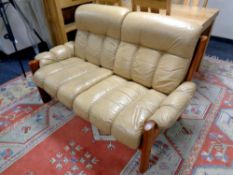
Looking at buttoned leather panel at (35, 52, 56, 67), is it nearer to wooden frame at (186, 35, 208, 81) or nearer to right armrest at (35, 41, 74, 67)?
right armrest at (35, 41, 74, 67)

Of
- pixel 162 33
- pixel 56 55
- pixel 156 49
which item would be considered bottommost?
pixel 56 55

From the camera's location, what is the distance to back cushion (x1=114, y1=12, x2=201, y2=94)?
1.33 metres

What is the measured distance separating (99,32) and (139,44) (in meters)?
0.48

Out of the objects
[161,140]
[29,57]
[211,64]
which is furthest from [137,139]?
[29,57]

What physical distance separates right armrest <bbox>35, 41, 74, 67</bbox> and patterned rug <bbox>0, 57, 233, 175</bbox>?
0.49m

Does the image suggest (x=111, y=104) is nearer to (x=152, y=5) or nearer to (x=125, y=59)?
(x=125, y=59)

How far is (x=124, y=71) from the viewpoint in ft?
5.49

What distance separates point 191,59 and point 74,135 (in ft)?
3.95

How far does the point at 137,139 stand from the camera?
1.15m

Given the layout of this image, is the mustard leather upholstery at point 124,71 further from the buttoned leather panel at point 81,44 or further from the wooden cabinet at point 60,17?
the wooden cabinet at point 60,17

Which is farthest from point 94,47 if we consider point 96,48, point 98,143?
point 98,143

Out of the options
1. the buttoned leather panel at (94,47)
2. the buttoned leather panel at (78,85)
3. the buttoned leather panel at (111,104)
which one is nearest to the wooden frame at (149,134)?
the buttoned leather panel at (111,104)

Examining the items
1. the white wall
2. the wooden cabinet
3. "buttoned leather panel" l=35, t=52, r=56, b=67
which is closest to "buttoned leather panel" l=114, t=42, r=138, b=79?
"buttoned leather panel" l=35, t=52, r=56, b=67

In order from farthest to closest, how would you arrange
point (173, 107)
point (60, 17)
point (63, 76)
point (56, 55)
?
point (60, 17) → point (56, 55) → point (63, 76) → point (173, 107)
